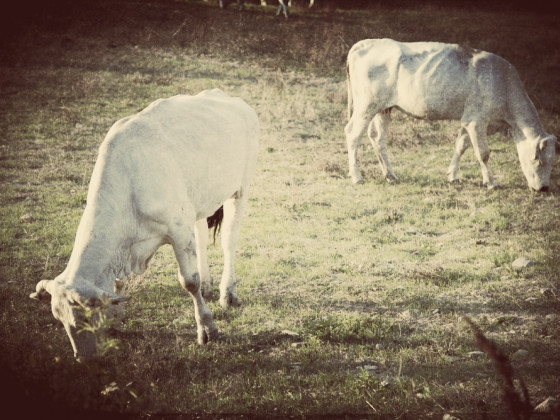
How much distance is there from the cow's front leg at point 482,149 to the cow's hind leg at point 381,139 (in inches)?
56.2

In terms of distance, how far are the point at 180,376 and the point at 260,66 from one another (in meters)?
15.0

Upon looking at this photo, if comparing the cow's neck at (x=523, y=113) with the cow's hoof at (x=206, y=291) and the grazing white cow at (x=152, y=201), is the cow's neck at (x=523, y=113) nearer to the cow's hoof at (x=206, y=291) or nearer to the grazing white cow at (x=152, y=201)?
the grazing white cow at (x=152, y=201)

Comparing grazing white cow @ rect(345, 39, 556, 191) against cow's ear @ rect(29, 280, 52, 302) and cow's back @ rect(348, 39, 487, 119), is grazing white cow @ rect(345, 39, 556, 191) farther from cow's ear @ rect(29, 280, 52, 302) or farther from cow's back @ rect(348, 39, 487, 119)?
cow's ear @ rect(29, 280, 52, 302)

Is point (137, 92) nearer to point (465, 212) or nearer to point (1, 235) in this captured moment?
point (1, 235)

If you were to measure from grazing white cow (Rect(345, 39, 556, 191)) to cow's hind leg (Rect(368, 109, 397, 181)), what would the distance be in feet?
0.06

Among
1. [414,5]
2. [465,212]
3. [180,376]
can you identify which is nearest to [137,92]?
[465,212]

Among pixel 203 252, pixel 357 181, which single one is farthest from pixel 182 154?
pixel 357 181

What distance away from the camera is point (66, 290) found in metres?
3.94

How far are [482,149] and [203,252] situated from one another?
568 centimetres

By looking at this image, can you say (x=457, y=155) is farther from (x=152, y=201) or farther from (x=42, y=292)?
(x=42, y=292)

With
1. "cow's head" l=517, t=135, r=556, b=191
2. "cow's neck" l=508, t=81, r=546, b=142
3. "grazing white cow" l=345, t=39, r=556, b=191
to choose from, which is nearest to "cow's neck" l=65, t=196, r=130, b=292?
"grazing white cow" l=345, t=39, r=556, b=191

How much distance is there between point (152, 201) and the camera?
15.1 ft

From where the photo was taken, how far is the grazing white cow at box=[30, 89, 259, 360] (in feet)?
13.5

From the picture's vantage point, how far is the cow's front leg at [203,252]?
6051 mm
